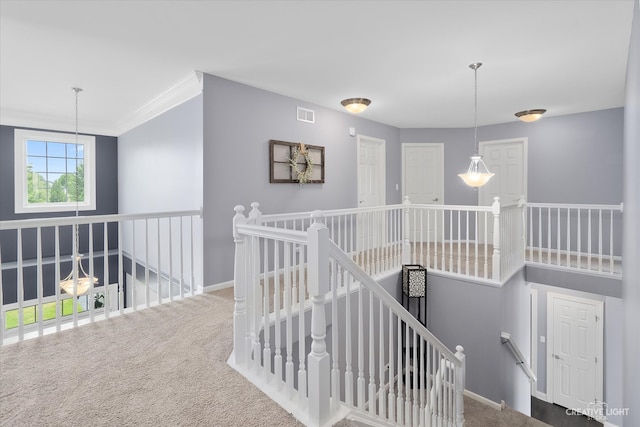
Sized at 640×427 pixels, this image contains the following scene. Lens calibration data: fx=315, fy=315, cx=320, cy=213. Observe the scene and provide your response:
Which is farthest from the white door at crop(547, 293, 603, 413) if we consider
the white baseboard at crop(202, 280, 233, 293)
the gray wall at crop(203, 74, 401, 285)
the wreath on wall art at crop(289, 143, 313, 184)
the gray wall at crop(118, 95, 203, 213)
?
the gray wall at crop(118, 95, 203, 213)

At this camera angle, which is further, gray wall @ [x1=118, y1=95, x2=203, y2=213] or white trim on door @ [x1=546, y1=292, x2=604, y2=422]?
white trim on door @ [x1=546, y1=292, x2=604, y2=422]

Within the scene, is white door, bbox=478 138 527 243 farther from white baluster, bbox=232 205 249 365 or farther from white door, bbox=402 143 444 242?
white baluster, bbox=232 205 249 365

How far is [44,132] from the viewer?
5.68 meters

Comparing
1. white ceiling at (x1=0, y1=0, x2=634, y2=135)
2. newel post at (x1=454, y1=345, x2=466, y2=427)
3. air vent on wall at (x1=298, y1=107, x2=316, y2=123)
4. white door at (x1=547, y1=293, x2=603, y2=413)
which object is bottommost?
white door at (x1=547, y1=293, x2=603, y2=413)

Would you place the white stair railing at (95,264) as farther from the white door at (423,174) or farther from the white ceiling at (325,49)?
the white door at (423,174)

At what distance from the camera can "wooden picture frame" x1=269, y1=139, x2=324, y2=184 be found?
4.20 meters

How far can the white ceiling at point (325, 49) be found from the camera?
2.37m

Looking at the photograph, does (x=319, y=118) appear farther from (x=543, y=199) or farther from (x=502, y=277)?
(x=543, y=199)

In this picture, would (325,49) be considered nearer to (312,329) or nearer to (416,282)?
(312,329)

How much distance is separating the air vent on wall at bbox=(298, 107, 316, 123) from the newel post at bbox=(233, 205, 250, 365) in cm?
295

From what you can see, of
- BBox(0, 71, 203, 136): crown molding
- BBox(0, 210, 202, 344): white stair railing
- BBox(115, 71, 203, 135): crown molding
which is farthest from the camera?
BBox(0, 210, 202, 344): white stair railing

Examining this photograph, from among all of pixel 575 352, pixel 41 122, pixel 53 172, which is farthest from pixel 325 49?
pixel 575 352

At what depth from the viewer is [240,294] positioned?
2020mm

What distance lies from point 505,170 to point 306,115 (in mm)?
4221
